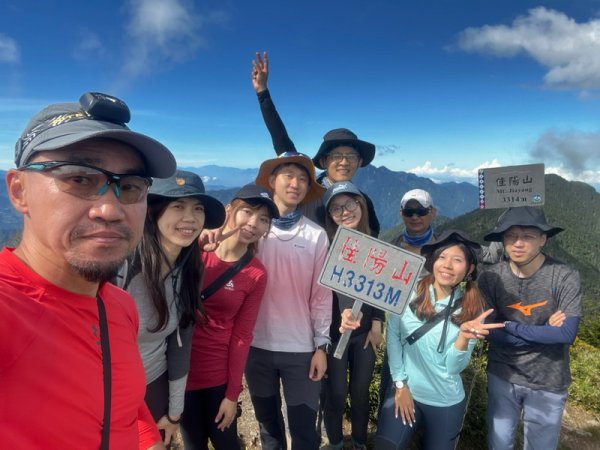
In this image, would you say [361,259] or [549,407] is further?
[549,407]

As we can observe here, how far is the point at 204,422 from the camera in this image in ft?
11.6

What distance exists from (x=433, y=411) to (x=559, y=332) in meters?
1.63

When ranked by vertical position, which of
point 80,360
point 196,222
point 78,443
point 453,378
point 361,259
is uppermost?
point 196,222

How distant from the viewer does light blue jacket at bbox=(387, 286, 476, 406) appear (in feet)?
11.7

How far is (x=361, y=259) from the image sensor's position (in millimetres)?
3316

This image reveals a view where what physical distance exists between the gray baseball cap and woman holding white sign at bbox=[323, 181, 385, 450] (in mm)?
2617

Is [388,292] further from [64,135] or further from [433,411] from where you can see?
[64,135]

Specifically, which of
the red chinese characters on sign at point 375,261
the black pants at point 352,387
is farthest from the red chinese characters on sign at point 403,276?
the black pants at point 352,387

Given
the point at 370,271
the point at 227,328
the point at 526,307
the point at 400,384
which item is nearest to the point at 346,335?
the point at 370,271

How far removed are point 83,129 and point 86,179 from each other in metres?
0.23

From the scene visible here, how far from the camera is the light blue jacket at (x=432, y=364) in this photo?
140 inches

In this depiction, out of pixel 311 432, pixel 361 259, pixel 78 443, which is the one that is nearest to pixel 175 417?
pixel 311 432

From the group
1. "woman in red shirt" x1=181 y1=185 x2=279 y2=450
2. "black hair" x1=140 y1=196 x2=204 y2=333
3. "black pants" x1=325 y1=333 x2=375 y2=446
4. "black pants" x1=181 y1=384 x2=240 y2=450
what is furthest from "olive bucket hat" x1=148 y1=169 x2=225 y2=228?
"black pants" x1=325 y1=333 x2=375 y2=446

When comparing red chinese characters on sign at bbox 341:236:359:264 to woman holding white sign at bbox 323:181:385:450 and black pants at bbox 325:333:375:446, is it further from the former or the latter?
black pants at bbox 325:333:375:446
